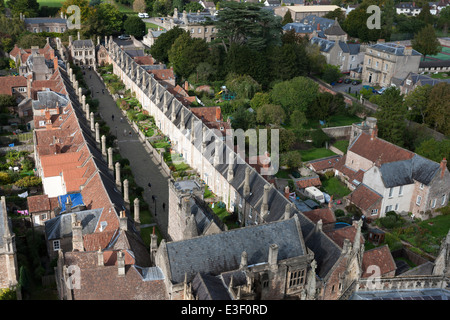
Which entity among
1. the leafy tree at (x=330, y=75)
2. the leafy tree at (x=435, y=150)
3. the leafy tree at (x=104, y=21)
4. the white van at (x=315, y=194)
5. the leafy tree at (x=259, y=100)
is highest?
the leafy tree at (x=104, y=21)

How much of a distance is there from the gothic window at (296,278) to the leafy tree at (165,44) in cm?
8676

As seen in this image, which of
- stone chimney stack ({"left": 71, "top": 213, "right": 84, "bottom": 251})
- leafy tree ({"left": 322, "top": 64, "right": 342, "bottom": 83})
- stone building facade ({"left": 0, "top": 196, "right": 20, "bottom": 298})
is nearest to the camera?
stone building facade ({"left": 0, "top": 196, "right": 20, "bottom": 298})

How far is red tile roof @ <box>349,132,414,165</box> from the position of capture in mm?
61844

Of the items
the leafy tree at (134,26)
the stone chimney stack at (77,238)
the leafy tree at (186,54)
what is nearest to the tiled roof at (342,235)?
the stone chimney stack at (77,238)

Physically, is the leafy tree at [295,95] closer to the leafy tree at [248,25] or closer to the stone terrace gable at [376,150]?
the stone terrace gable at [376,150]

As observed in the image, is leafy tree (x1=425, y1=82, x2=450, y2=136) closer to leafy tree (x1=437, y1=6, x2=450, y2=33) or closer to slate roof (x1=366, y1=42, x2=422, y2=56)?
slate roof (x1=366, y1=42, x2=422, y2=56)

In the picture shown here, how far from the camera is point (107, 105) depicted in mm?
92375

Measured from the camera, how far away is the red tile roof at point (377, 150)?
61.8 metres

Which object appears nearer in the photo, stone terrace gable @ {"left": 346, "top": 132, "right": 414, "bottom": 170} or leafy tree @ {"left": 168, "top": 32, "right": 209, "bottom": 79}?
stone terrace gable @ {"left": 346, "top": 132, "right": 414, "bottom": 170}

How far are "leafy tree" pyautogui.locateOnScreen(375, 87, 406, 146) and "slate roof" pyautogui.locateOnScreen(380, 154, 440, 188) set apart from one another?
12.3 meters

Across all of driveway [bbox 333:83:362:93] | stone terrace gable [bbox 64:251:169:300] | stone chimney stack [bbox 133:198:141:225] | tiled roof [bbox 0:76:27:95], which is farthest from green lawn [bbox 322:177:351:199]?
tiled roof [bbox 0:76:27:95]

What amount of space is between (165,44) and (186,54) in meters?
13.2

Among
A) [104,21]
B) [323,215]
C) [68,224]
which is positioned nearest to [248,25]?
[104,21]

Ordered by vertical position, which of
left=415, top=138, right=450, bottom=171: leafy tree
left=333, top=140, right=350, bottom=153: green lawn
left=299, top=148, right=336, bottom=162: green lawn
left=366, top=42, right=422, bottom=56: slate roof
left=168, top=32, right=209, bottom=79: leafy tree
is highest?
left=366, top=42, right=422, bottom=56: slate roof
